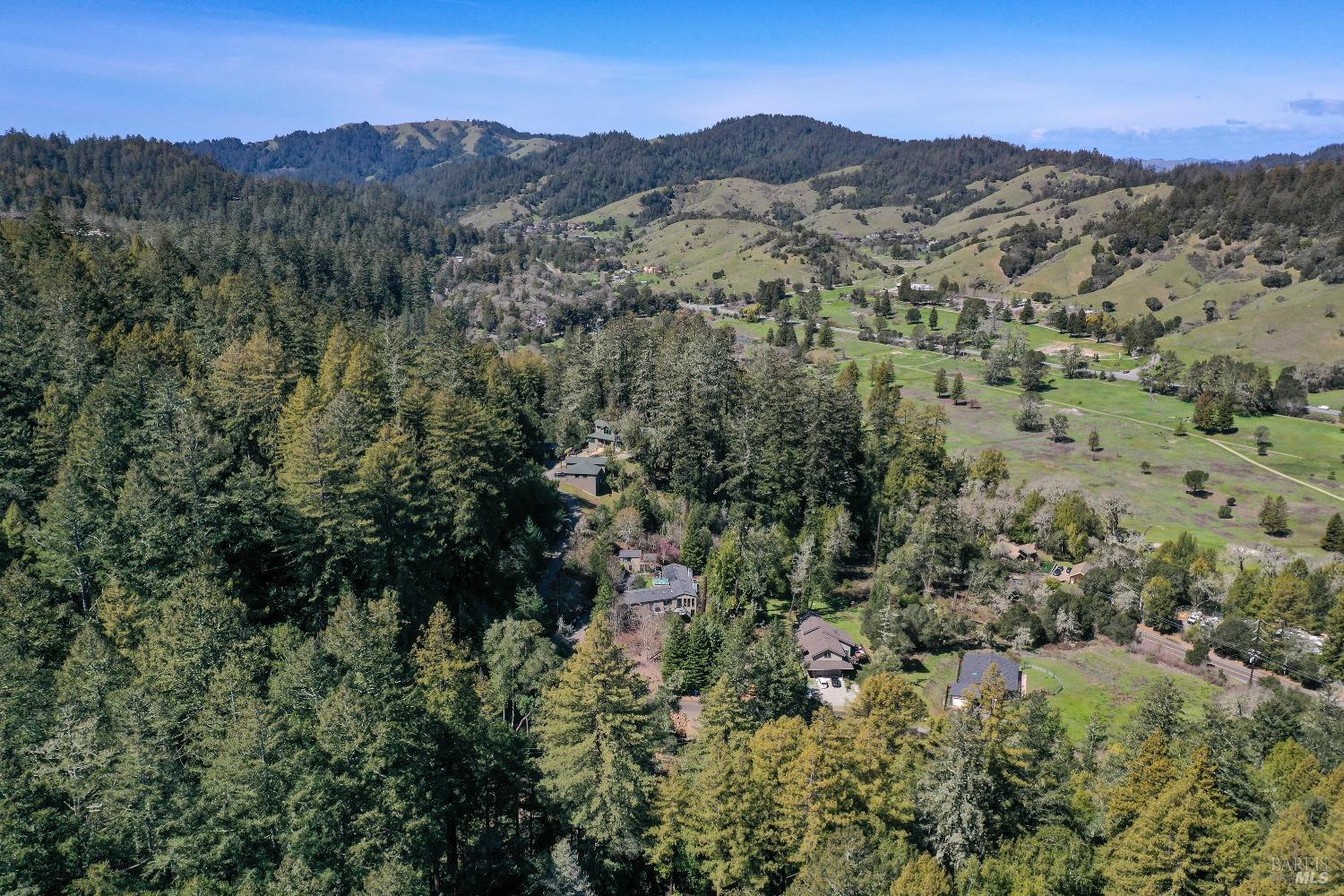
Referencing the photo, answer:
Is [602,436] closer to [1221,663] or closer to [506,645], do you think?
[506,645]

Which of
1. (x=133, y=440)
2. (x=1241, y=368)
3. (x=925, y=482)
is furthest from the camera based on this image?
(x=1241, y=368)

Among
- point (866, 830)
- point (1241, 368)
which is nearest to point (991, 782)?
point (866, 830)

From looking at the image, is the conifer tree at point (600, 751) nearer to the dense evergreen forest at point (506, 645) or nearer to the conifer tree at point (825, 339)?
the dense evergreen forest at point (506, 645)

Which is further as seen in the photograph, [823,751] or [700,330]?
[700,330]

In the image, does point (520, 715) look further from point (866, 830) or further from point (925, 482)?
point (925, 482)

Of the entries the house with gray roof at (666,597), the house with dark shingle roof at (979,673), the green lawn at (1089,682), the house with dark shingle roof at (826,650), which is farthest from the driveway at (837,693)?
the house with gray roof at (666,597)

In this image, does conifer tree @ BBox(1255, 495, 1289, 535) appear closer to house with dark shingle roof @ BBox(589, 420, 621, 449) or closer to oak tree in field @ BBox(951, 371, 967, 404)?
oak tree in field @ BBox(951, 371, 967, 404)

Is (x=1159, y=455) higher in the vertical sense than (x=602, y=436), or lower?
lower

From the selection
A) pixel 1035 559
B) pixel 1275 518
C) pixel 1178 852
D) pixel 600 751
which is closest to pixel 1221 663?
pixel 1035 559
